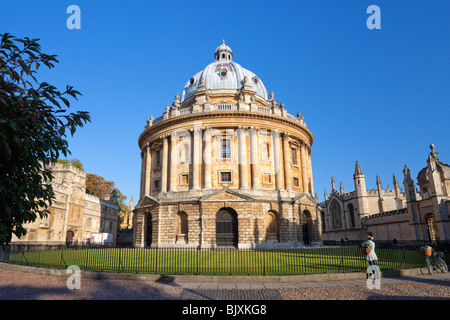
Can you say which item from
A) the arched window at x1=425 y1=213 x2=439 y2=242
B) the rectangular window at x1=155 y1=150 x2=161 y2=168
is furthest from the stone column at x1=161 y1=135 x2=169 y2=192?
the arched window at x1=425 y1=213 x2=439 y2=242

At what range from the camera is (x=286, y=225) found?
31172 millimetres

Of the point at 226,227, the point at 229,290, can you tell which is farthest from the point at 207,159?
the point at 229,290

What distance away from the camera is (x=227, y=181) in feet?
106

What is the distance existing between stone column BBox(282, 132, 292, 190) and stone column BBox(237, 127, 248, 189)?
5525mm

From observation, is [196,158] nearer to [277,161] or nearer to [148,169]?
[148,169]

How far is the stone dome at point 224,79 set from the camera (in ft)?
139

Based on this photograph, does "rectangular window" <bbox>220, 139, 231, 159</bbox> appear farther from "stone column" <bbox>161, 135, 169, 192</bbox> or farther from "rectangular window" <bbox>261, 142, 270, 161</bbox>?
"stone column" <bbox>161, 135, 169, 192</bbox>

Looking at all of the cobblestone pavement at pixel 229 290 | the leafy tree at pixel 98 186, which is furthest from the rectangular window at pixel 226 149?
the leafy tree at pixel 98 186

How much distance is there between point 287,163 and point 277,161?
179 cm

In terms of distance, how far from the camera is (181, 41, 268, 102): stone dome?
4250 cm

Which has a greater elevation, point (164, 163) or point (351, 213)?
point (164, 163)
